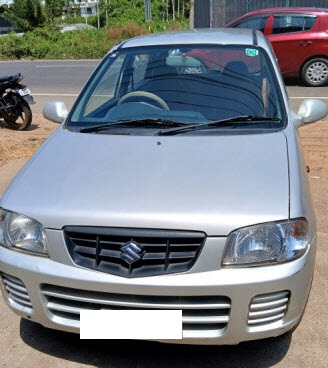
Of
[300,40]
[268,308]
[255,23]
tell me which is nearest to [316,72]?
[300,40]

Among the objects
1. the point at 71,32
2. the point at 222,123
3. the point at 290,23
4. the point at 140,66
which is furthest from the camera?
the point at 71,32

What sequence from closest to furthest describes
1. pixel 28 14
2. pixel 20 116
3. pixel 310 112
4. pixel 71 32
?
pixel 310 112 → pixel 20 116 → pixel 71 32 → pixel 28 14

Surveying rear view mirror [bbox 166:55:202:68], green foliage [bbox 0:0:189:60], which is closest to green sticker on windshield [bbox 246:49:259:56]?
rear view mirror [bbox 166:55:202:68]

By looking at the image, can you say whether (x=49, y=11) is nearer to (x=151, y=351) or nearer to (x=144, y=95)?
(x=144, y=95)

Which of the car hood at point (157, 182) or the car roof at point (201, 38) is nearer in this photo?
the car hood at point (157, 182)

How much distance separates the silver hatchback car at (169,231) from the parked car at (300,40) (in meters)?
9.50

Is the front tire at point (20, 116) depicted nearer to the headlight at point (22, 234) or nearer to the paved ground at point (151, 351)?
the paved ground at point (151, 351)

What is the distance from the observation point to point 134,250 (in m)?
2.54

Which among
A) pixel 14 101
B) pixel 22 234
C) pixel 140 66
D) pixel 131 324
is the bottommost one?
pixel 14 101

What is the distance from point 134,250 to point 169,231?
189 mm

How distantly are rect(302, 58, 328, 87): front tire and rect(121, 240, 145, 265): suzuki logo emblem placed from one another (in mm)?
10787

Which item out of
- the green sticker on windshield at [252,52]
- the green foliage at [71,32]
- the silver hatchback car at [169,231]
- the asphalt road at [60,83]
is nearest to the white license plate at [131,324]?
the silver hatchback car at [169,231]

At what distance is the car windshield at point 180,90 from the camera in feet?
12.0

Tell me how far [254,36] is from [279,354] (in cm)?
264
